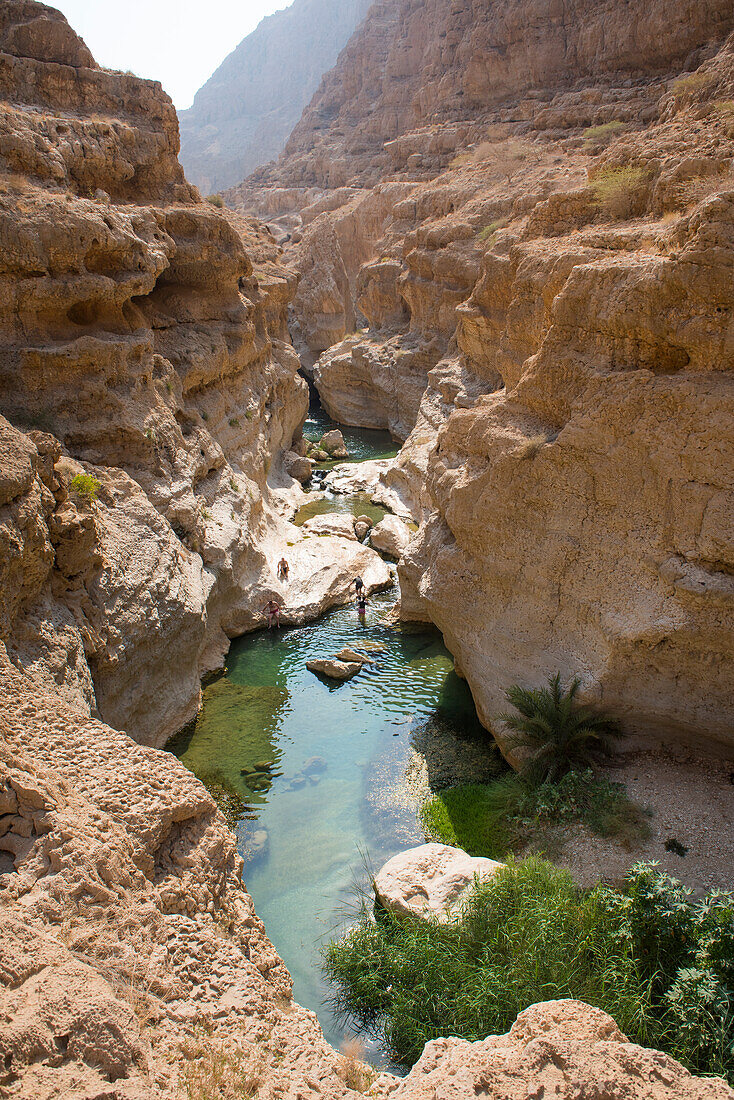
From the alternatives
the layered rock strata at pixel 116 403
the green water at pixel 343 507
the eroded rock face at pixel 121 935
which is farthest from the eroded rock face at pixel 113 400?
the green water at pixel 343 507

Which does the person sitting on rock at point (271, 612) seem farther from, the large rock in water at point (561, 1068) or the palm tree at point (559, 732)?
the large rock in water at point (561, 1068)

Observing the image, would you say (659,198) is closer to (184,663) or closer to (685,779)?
(685,779)

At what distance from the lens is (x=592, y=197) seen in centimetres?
1273

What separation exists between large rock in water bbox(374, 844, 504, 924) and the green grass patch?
2.65 ft

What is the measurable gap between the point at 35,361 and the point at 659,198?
1066cm

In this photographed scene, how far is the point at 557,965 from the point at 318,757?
21.2ft

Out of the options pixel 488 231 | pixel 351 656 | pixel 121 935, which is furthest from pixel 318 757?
→ pixel 488 231

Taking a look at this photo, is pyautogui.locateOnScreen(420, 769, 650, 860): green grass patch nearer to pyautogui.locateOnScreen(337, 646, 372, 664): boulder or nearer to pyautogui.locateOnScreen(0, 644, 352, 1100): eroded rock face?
pyautogui.locateOnScreen(0, 644, 352, 1100): eroded rock face

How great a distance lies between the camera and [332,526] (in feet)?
72.7

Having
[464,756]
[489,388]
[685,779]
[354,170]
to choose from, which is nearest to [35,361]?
[464,756]

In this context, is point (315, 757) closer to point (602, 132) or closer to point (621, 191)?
point (621, 191)

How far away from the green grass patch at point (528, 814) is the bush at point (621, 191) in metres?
9.32

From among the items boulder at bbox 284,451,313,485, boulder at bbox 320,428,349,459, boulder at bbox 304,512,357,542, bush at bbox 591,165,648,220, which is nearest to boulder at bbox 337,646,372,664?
boulder at bbox 304,512,357,542

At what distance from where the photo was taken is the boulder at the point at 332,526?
21797 mm
